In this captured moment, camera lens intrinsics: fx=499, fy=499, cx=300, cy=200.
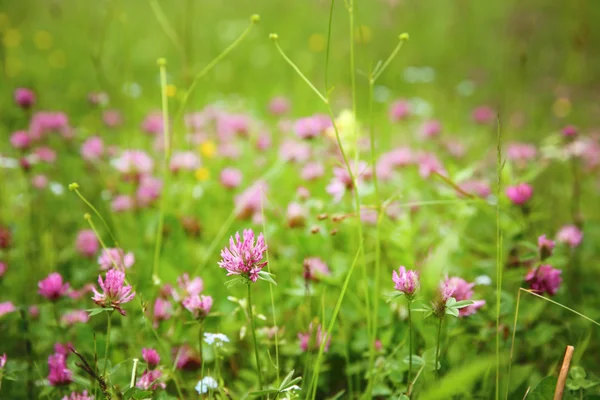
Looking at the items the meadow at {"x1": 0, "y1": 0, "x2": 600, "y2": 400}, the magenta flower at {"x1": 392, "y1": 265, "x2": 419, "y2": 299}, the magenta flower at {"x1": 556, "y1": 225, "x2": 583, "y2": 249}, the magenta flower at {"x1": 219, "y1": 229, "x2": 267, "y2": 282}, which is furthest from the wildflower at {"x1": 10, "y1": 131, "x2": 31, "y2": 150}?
the magenta flower at {"x1": 556, "y1": 225, "x2": 583, "y2": 249}

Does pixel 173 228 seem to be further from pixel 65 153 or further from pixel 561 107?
pixel 561 107

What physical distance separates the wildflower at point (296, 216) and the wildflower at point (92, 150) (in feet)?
2.74

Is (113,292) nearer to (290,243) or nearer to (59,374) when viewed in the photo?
(59,374)

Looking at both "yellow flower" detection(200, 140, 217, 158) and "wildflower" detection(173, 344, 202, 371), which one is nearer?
"wildflower" detection(173, 344, 202, 371)

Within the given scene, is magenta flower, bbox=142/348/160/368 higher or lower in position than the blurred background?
lower

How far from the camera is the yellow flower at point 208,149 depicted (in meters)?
2.28

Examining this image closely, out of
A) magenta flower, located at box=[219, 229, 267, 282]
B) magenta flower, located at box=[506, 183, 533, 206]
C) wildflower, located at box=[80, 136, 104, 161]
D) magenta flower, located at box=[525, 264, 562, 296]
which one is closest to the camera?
magenta flower, located at box=[219, 229, 267, 282]

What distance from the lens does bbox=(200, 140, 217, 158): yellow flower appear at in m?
2.28

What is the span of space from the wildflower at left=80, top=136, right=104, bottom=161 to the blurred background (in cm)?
95

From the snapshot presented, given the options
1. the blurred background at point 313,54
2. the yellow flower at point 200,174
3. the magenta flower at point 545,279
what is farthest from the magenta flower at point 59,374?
the blurred background at point 313,54

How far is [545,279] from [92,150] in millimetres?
1629

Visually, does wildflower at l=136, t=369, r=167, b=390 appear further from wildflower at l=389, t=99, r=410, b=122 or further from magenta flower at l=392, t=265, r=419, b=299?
wildflower at l=389, t=99, r=410, b=122

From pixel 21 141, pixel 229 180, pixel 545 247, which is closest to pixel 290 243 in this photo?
pixel 229 180

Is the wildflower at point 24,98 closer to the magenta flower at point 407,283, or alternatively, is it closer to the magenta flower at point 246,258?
the magenta flower at point 246,258
